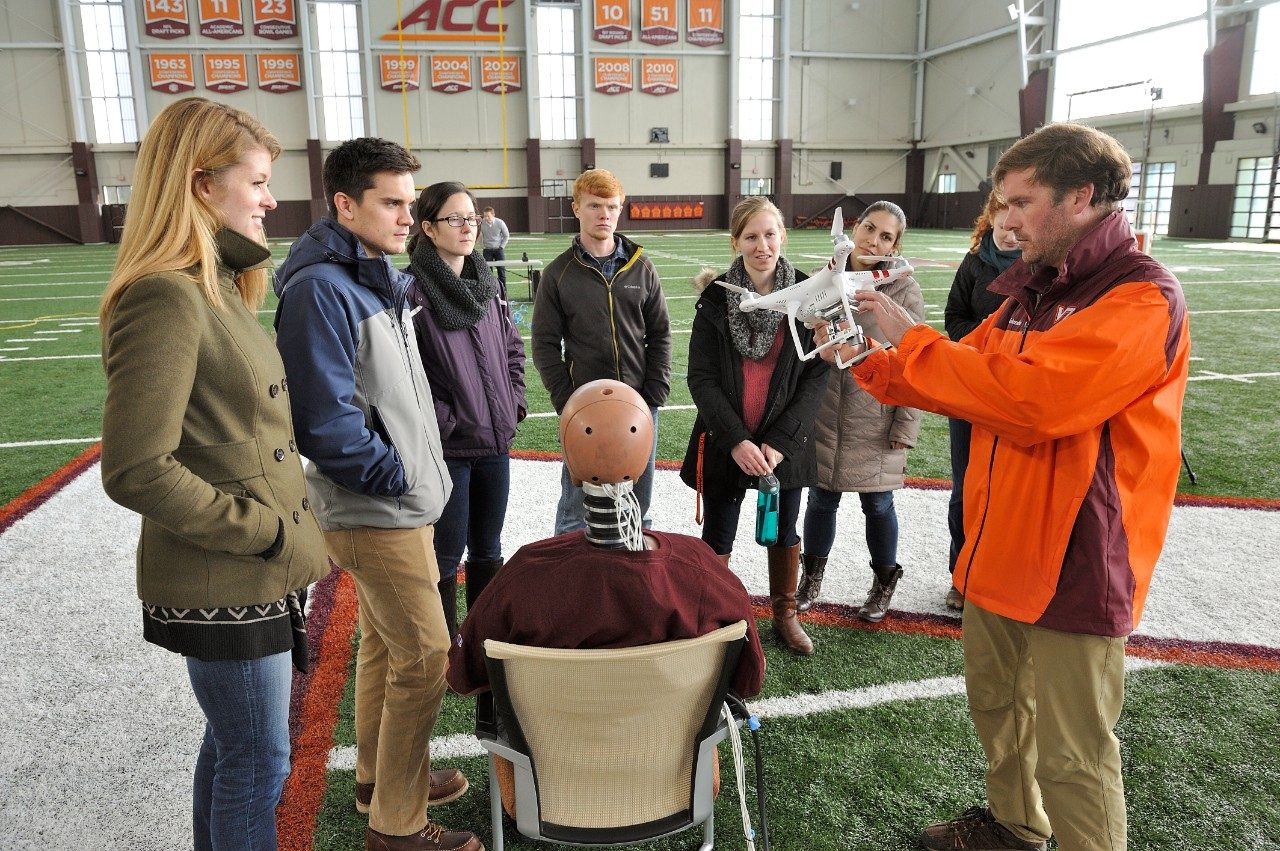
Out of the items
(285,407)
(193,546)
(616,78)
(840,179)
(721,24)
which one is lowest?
(193,546)

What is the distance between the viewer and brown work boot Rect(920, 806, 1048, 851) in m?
2.52

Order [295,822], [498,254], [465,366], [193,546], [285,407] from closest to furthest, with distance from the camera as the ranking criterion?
1. [193,546]
2. [285,407]
3. [295,822]
4. [465,366]
5. [498,254]

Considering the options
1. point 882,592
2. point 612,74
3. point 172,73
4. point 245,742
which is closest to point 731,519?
Result: point 882,592

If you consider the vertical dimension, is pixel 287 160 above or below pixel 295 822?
above

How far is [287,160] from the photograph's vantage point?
31844mm

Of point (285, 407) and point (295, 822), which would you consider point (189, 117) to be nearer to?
point (285, 407)

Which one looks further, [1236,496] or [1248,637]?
[1236,496]

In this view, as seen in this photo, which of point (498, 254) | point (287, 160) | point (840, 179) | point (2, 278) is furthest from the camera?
point (840, 179)

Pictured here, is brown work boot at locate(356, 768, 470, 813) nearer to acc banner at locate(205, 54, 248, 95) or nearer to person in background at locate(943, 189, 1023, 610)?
person in background at locate(943, 189, 1023, 610)

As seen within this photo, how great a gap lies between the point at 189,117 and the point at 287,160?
1327 inches

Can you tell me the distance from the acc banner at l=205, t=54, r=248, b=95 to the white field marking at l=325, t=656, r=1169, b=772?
33.7m

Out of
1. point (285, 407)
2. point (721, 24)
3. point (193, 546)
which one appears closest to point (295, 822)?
point (193, 546)

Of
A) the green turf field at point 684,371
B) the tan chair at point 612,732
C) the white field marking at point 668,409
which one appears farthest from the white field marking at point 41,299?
the tan chair at point 612,732

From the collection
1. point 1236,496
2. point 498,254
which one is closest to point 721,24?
point 498,254
